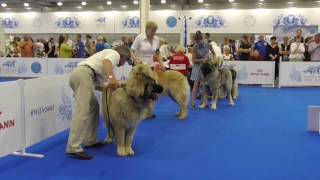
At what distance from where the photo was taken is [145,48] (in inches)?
260

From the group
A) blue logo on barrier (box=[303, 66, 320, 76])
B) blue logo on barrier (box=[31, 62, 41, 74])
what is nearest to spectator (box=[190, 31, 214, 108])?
blue logo on barrier (box=[303, 66, 320, 76])

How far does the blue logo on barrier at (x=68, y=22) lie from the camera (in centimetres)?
2387

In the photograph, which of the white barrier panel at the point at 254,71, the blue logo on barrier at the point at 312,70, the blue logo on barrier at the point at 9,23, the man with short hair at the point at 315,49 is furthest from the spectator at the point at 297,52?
the blue logo on barrier at the point at 9,23

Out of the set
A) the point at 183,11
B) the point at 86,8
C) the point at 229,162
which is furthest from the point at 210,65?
the point at 86,8

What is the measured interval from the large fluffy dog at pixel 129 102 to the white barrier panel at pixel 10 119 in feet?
3.32

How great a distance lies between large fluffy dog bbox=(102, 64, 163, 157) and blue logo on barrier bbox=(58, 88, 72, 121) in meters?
1.06

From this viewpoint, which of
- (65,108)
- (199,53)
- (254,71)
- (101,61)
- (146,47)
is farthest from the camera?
(254,71)

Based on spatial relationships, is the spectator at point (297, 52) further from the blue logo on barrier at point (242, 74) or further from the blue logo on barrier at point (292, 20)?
the blue logo on barrier at point (292, 20)

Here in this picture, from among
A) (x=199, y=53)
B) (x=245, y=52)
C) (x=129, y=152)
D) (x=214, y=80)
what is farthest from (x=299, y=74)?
(x=129, y=152)

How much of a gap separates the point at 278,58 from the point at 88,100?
10435 millimetres

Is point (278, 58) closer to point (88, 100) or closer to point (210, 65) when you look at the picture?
point (210, 65)

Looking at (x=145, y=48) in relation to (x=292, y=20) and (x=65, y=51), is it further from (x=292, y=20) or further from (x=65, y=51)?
(x=292, y=20)

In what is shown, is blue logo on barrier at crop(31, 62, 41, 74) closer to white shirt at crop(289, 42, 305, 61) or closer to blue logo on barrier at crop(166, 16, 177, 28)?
white shirt at crop(289, 42, 305, 61)

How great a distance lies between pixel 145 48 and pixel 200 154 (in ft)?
8.53
